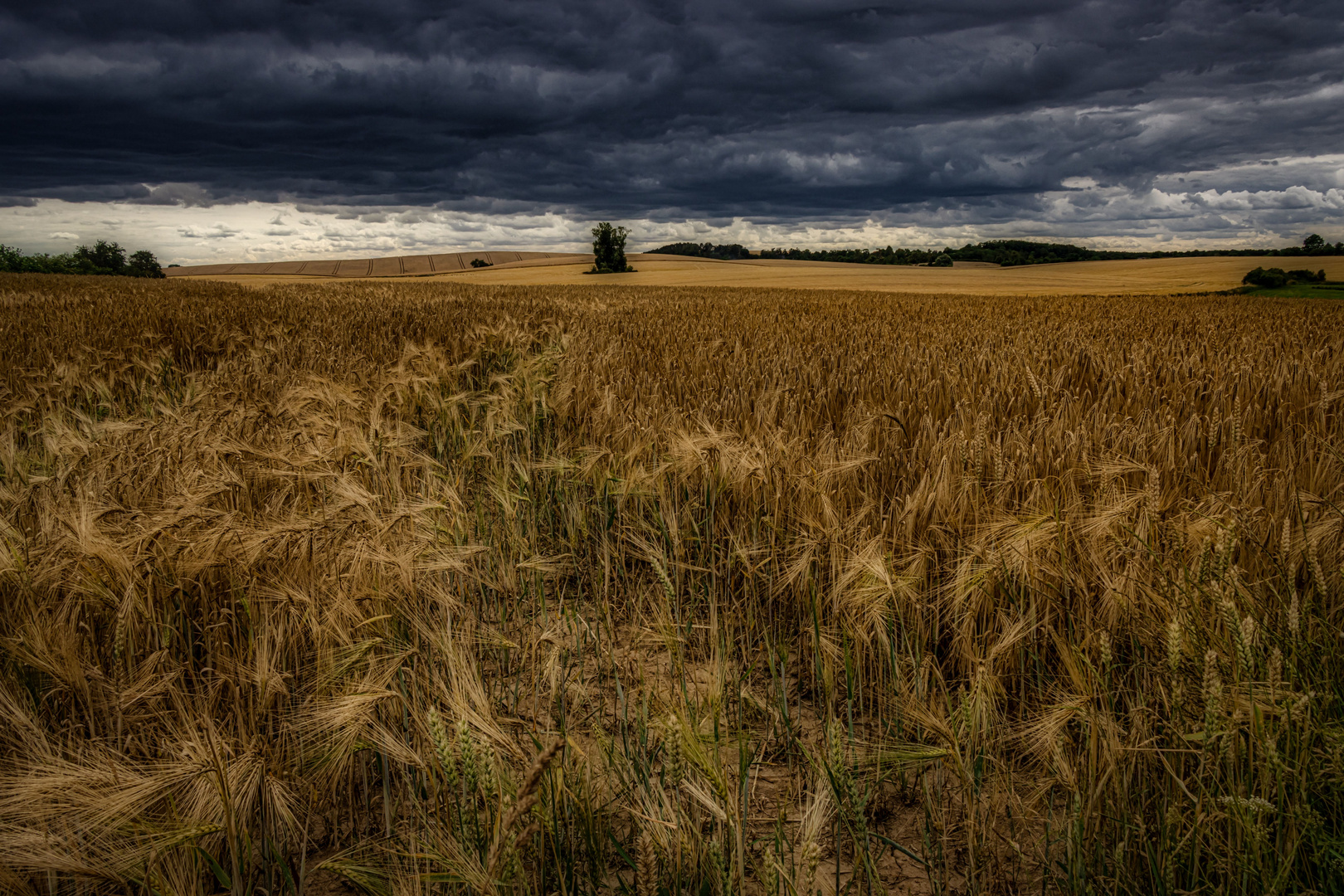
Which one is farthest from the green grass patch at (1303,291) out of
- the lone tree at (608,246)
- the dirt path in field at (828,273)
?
the lone tree at (608,246)

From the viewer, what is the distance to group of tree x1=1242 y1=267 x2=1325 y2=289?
25359mm

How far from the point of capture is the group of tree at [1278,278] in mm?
25359

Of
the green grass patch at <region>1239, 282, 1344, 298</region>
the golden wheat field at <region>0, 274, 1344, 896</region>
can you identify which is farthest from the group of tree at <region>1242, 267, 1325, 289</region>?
the golden wheat field at <region>0, 274, 1344, 896</region>

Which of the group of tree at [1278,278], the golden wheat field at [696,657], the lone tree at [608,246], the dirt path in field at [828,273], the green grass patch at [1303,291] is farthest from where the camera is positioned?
the lone tree at [608,246]

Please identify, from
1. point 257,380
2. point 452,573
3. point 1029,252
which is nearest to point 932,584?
point 452,573

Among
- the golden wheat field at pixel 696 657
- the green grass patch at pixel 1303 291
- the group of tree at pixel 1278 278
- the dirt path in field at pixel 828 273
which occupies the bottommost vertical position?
the golden wheat field at pixel 696 657

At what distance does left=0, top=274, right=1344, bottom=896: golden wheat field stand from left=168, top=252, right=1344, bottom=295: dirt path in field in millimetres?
24418

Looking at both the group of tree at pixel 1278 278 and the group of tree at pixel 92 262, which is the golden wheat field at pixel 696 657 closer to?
the group of tree at pixel 1278 278

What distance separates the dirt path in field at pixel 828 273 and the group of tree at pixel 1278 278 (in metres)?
0.58

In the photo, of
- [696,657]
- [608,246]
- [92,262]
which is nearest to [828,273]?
[608,246]

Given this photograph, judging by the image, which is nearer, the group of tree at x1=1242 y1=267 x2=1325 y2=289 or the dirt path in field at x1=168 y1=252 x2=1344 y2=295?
the group of tree at x1=1242 y1=267 x2=1325 y2=289

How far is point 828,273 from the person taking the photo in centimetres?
4212

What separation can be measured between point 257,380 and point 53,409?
1121mm

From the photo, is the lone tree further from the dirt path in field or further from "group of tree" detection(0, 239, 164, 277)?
"group of tree" detection(0, 239, 164, 277)
